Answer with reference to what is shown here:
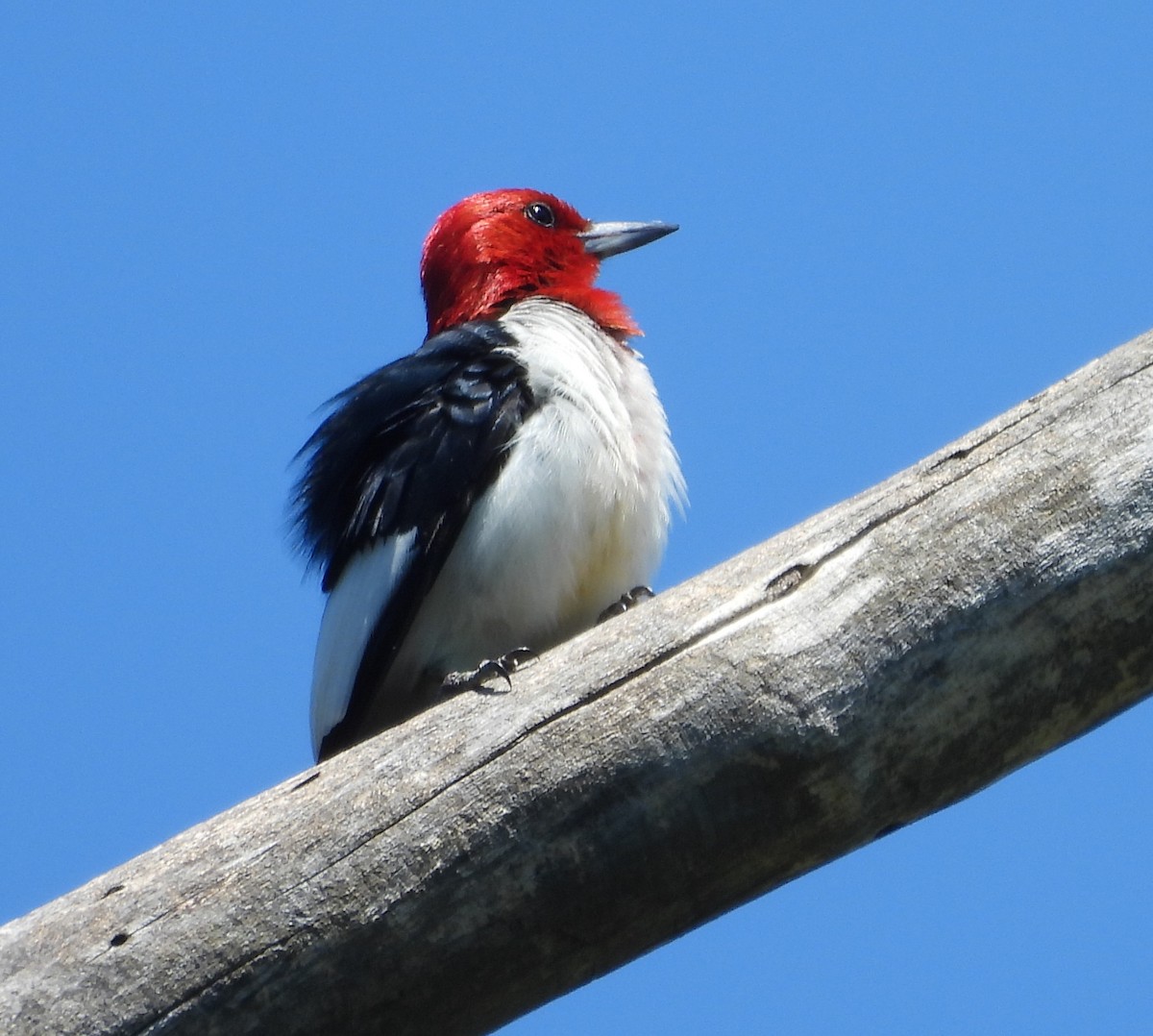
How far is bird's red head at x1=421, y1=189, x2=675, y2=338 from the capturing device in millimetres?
5867

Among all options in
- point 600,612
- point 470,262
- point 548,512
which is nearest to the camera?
point 548,512

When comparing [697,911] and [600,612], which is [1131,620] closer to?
[697,911]

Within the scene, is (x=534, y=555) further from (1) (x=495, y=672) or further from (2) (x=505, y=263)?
(2) (x=505, y=263)

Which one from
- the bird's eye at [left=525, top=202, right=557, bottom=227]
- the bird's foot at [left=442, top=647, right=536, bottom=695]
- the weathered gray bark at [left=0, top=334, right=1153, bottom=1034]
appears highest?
the bird's eye at [left=525, top=202, right=557, bottom=227]

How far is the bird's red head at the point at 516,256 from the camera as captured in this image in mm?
5867

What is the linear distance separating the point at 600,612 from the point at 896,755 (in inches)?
78.1

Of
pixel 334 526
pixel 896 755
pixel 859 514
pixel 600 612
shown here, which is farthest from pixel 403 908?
pixel 334 526

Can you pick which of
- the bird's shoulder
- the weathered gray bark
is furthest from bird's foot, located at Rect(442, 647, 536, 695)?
the bird's shoulder

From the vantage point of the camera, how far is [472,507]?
4.46 m

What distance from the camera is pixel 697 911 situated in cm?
278

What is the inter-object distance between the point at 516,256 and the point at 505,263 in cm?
7

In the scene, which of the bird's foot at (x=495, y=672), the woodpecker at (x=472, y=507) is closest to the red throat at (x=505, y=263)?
the woodpecker at (x=472, y=507)

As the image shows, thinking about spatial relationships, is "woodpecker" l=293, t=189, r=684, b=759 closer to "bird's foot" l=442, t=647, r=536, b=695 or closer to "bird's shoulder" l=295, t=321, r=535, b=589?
"bird's shoulder" l=295, t=321, r=535, b=589

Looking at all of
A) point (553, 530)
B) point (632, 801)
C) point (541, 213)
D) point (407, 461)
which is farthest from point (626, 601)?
point (541, 213)
